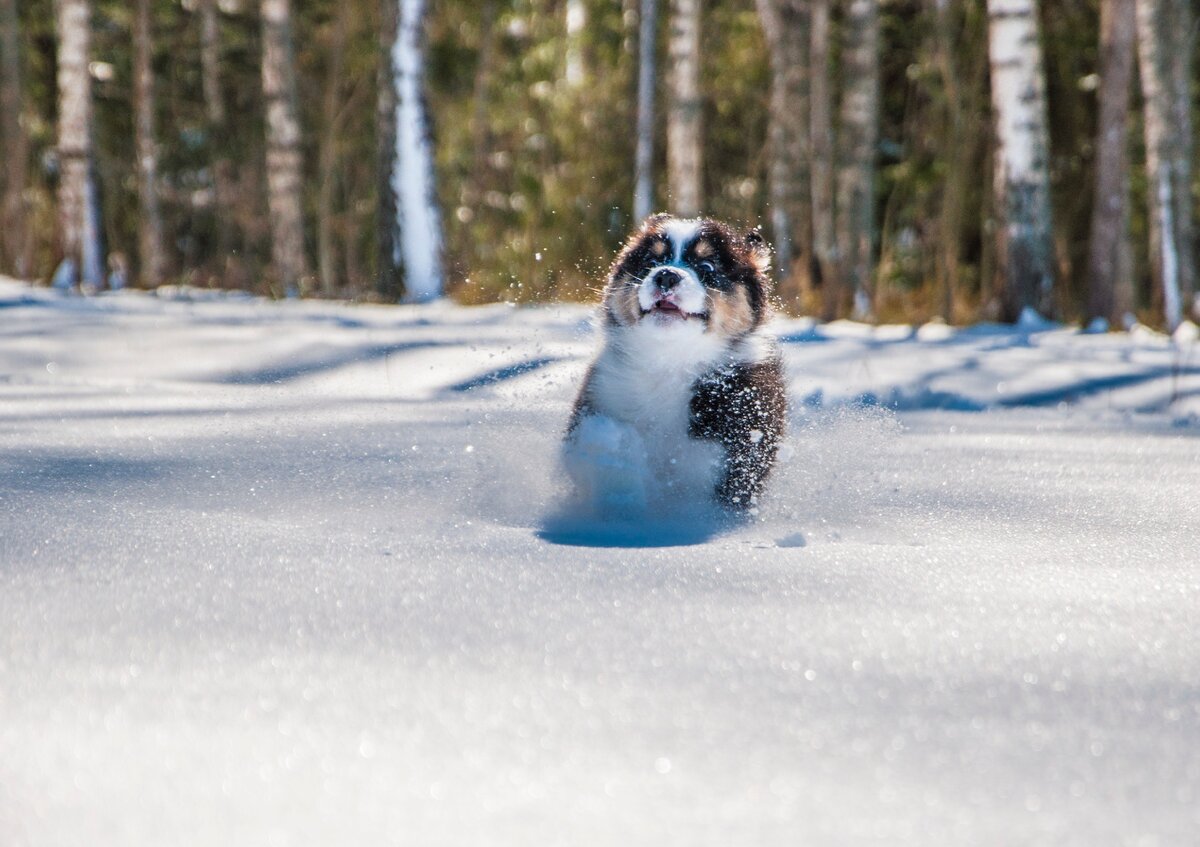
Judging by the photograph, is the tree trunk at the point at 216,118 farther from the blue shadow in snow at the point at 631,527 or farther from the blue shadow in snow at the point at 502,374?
the blue shadow in snow at the point at 631,527

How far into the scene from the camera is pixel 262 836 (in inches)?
50.4

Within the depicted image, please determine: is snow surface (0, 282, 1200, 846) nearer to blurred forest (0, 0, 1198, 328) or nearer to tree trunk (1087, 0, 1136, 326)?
blurred forest (0, 0, 1198, 328)

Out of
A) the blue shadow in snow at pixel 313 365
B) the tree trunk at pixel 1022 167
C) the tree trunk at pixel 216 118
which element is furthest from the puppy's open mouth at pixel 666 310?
the tree trunk at pixel 216 118

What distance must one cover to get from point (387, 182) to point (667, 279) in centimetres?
881

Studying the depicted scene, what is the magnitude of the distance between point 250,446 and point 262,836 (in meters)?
2.76

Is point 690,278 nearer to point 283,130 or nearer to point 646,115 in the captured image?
point 283,130

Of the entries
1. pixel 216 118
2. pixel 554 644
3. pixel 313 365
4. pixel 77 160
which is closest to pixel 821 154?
pixel 77 160

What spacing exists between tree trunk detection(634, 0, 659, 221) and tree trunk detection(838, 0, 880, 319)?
12.5 feet

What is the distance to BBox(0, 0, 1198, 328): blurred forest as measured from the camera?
12.2 metres

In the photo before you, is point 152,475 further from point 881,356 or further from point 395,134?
point 395,134

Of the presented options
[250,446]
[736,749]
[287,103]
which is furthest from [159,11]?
[736,749]

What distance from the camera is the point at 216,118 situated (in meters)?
21.6

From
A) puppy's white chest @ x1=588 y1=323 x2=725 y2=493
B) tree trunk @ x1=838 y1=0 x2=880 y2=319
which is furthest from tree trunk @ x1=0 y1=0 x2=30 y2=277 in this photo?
puppy's white chest @ x1=588 y1=323 x2=725 y2=493

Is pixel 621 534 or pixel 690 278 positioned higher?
pixel 690 278
